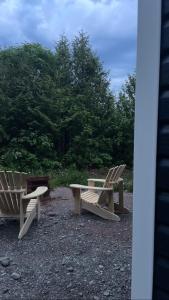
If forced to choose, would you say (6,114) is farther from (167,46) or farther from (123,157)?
(167,46)

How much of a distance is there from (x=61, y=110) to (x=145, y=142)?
809cm

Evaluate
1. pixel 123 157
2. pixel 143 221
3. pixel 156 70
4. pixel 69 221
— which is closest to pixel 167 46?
pixel 156 70

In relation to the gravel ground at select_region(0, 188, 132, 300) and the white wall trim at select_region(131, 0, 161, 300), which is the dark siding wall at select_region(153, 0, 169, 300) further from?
the gravel ground at select_region(0, 188, 132, 300)

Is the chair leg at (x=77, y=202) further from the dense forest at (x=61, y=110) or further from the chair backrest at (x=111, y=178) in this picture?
the dense forest at (x=61, y=110)

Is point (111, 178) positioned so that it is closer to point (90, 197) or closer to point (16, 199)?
point (90, 197)

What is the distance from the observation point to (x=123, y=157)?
985cm

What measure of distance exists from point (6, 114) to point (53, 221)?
4.88m

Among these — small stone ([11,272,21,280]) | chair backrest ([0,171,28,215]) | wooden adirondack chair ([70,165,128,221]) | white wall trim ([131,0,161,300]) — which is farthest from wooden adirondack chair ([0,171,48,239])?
white wall trim ([131,0,161,300])

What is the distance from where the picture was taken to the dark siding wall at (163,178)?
47.8 inches

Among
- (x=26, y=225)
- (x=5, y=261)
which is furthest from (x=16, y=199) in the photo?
(x=5, y=261)

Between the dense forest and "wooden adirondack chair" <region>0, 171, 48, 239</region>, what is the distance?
13.5 feet

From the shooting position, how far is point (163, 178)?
1226mm

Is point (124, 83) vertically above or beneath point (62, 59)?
beneath

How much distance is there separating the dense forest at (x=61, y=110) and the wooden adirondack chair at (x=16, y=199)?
4.11 m
